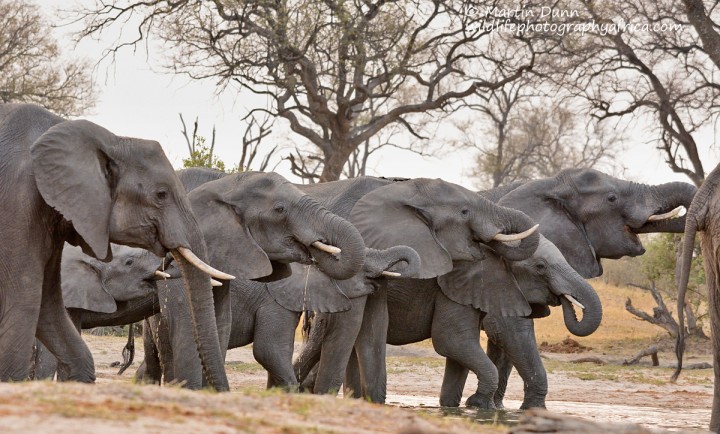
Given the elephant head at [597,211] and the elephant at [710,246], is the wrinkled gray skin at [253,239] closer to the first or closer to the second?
the elephant at [710,246]

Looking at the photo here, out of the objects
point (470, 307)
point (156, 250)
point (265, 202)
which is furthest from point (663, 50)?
point (156, 250)

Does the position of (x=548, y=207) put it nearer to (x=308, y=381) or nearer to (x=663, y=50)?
(x=308, y=381)

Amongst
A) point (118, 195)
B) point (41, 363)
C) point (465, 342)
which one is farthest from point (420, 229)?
point (118, 195)

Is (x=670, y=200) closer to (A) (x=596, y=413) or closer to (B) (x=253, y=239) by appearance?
(A) (x=596, y=413)

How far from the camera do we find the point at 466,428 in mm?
5852

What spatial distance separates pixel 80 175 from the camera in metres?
7.66

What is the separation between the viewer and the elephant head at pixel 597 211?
548 inches

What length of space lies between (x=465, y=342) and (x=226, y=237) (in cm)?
291

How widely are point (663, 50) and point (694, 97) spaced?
108cm

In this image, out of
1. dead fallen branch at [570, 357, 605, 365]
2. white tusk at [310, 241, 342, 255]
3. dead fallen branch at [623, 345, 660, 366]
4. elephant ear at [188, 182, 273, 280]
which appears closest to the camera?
white tusk at [310, 241, 342, 255]

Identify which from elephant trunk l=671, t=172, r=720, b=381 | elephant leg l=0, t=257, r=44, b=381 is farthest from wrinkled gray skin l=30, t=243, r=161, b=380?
elephant trunk l=671, t=172, r=720, b=381

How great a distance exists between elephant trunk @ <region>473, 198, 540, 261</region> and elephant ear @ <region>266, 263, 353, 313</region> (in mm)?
1500

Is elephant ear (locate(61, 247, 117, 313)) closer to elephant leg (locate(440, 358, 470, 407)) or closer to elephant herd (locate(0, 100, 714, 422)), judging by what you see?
elephant herd (locate(0, 100, 714, 422))

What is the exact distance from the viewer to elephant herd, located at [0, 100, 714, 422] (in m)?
7.66
